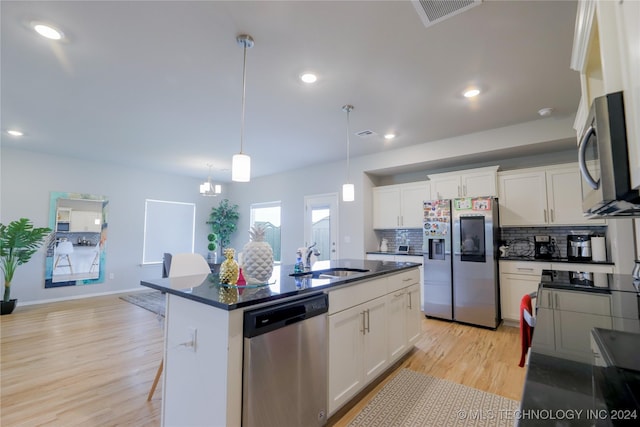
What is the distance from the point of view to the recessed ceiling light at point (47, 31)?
2.05 metres

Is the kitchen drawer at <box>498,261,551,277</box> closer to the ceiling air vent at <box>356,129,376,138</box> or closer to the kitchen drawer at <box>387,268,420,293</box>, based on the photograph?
the kitchen drawer at <box>387,268,420,293</box>

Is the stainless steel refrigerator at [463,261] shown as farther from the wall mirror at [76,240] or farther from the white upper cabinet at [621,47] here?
the wall mirror at [76,240]

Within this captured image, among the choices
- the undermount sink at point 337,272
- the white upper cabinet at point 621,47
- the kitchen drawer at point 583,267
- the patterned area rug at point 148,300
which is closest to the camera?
the white upper cabinet at point 621,47

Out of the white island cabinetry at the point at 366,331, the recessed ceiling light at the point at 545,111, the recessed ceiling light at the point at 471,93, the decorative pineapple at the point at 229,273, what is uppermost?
the recessed ceiling light at the point at 471,93

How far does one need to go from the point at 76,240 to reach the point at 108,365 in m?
4.07

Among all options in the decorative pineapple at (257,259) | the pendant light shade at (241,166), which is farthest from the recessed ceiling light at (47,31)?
the decorative pineapple at (257,259)

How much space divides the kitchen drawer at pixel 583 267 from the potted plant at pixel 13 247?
25.0 feet

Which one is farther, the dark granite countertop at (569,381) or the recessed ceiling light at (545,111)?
the recessed ceiling light at (545,111)

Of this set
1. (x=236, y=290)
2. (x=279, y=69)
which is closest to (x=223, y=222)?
(x=279, y=69)

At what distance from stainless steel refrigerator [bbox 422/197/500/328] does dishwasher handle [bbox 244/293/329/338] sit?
2.91m

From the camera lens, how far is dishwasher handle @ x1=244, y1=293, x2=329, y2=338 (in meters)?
1.40

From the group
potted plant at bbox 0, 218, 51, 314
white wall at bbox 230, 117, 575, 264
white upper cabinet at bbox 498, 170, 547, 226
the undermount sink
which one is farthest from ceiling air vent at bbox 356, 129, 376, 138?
potted plant at bbox 0, 218, 51, 314

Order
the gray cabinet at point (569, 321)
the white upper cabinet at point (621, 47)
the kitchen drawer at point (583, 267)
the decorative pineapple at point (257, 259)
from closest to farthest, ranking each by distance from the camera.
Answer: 1. the white upper cabinet at point (621, 47)
2. the gray cabinet at point (569, 321)
3. the decorative pineapple at point (257, 259)
4. the kitchen drawer at point (583, 267)

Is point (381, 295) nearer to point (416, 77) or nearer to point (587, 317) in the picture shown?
point (587, 317)
